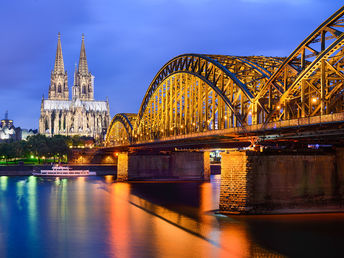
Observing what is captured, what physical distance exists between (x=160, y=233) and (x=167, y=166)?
Answer: 229 ft

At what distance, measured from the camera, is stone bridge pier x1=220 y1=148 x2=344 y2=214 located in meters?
45.5

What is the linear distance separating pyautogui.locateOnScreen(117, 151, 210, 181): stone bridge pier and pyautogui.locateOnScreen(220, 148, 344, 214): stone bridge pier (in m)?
61.1

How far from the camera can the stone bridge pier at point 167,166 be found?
361ft

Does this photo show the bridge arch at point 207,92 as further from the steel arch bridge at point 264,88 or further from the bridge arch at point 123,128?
the bridge arch at point 123,128

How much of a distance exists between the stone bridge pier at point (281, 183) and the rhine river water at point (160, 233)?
1234mm

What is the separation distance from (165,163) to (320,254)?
7934 cm

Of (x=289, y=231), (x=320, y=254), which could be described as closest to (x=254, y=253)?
(x=320, y=254)

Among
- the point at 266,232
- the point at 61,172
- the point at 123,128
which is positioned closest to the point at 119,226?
the point at 266,232

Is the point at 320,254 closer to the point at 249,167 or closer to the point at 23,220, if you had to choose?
the point at 249,167

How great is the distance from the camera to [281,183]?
45750 millimetres

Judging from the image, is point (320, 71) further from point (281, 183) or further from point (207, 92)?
point (207, 92)

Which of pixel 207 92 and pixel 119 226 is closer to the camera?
pixel 119 226

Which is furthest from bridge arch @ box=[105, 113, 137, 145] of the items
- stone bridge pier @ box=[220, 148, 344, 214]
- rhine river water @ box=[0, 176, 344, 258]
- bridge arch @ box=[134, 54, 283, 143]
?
stone bridge pier @ box=[220, 148, 344, 214]

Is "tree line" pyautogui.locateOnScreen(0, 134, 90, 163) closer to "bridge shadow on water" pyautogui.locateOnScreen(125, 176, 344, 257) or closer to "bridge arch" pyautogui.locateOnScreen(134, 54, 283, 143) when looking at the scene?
"bridge arch" pyautogui.locateOnScreen(134, 54, 283, 143)
